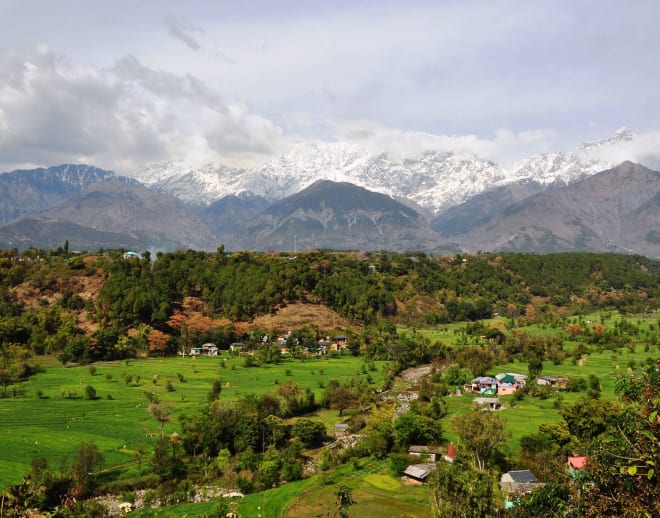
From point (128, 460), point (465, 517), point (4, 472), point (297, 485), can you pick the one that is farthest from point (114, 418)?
point (465, 517)

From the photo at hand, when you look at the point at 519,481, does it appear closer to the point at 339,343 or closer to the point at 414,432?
the point at 414,432

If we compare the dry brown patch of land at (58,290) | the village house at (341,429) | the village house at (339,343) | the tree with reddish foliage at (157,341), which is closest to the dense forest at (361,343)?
the tree with reddish foliage at (157,341)

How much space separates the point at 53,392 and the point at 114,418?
11824mm

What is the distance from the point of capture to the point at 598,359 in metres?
81.1

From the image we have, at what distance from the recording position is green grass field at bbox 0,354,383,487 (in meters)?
41.2

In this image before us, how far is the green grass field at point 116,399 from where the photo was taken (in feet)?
135

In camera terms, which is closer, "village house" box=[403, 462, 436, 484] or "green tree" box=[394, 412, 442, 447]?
"village house" box=[403, 462, 436, 484]

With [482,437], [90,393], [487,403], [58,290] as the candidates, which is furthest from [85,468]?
[58,290]

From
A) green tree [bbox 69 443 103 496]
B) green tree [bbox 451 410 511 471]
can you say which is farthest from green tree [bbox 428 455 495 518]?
green tree [bbox 69 443 103 496]

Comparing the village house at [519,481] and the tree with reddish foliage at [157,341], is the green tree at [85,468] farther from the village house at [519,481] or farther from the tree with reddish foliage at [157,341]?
the tree with reddish foliage at [157,341]

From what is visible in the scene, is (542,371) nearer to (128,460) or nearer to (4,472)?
(128,460)

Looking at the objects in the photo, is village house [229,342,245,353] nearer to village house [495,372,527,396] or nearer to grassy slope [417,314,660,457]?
grassy slope [417,314,660,457]

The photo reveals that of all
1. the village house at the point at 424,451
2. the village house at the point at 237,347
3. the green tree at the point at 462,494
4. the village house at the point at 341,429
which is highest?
the green tree at the point at 462,494

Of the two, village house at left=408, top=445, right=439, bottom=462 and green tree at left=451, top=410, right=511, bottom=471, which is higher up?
green tree at left=451, top=410, right=511, bottom=471
